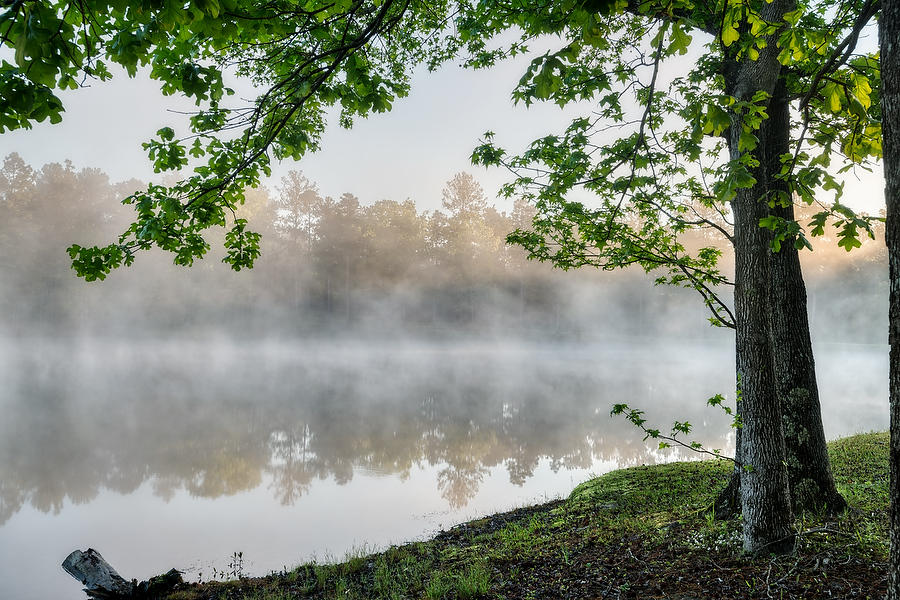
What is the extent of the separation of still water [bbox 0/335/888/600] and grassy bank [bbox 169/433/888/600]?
5.50 feet

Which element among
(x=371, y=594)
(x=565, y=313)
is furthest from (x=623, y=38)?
(x=565, y=313)

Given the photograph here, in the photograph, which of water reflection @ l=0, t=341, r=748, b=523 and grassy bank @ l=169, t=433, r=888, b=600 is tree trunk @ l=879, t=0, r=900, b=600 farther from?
water reflection @ l=0, t=341, r=748, b=523

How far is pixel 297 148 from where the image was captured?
517cm

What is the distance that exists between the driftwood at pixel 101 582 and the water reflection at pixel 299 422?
14.1ft

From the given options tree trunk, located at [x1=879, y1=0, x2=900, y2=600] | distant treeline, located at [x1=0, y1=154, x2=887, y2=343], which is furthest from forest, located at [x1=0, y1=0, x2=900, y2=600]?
distant treeline, located at [x1=0, y1=154, x2=887, y2=343]

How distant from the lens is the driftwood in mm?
5609

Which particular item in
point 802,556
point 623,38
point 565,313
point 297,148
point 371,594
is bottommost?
point 371,594

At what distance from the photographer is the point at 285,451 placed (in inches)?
530

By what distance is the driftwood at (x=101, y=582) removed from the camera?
5.61 m

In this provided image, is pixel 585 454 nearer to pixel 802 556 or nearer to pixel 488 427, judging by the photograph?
pixel 488 427

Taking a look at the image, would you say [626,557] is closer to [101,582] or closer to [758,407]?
[758,407]

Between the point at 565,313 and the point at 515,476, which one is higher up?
the point at 565,313

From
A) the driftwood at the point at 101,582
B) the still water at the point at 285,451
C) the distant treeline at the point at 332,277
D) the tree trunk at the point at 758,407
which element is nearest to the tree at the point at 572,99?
the tree trunk at the point at 758,407

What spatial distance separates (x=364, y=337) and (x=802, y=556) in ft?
178
